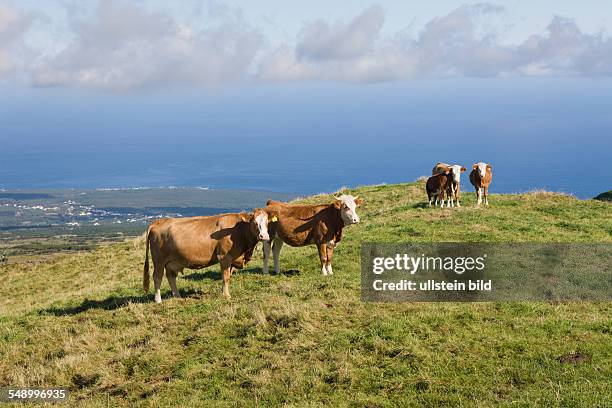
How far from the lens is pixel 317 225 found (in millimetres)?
17484

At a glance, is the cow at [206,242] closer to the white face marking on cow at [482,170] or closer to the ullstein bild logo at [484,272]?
the ullstein bild logo at [484,272]

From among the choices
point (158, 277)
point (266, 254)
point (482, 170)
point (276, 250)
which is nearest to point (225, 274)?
point (158, 277)

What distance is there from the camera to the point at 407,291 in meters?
15.7

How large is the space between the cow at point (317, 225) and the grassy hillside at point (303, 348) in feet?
2.92

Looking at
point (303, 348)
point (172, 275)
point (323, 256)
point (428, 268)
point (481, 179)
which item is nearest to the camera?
point (303, 348)

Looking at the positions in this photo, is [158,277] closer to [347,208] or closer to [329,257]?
[329,257]

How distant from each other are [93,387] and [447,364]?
683cm

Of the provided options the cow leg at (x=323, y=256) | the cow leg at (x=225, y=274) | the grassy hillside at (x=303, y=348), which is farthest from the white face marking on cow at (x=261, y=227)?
the cow leg at (x=323, y=256)

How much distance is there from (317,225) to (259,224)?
256cm

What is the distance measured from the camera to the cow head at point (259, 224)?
15.5 meters

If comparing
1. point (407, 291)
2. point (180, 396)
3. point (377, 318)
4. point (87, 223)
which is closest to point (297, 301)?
point (377, 318)

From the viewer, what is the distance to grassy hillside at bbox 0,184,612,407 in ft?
31.4

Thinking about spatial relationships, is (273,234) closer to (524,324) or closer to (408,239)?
(408,239)

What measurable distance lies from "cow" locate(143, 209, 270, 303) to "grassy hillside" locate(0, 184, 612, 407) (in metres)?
0.87
